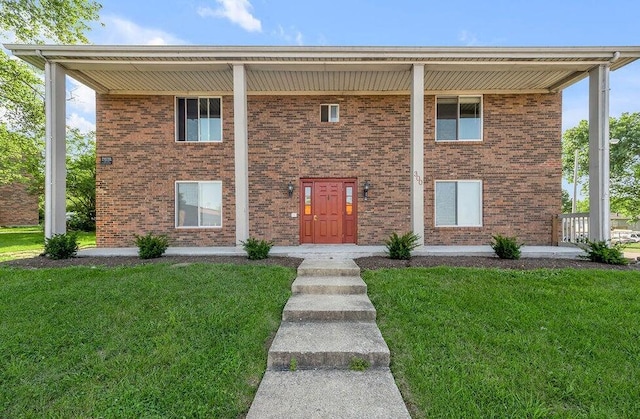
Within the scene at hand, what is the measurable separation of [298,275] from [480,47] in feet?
20.6

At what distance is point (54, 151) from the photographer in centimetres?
693

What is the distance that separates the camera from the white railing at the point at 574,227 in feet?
26.4

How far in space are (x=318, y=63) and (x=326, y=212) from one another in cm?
389

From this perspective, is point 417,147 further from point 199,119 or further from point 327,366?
point 199,119

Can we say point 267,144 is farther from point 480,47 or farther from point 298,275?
point 480,47

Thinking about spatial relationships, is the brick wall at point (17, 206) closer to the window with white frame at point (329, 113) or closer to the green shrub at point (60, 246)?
the green shrub at point (60, 246)

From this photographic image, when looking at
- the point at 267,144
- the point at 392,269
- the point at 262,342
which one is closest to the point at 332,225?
the point at 267,144

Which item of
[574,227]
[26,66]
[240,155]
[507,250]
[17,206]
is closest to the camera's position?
[507,250]

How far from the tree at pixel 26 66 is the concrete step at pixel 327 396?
14.6 m

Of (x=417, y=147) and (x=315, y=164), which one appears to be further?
(x=315, y=164)

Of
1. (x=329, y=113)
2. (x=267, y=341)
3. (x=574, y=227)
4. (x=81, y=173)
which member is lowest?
(x=267, y=341)

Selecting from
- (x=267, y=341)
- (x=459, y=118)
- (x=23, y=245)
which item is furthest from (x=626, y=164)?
(x=23, y=245)

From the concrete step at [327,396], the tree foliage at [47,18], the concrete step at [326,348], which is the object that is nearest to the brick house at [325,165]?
the tree foliage at [47,18]

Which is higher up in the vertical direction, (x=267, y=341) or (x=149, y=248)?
(x=149, y=248)
